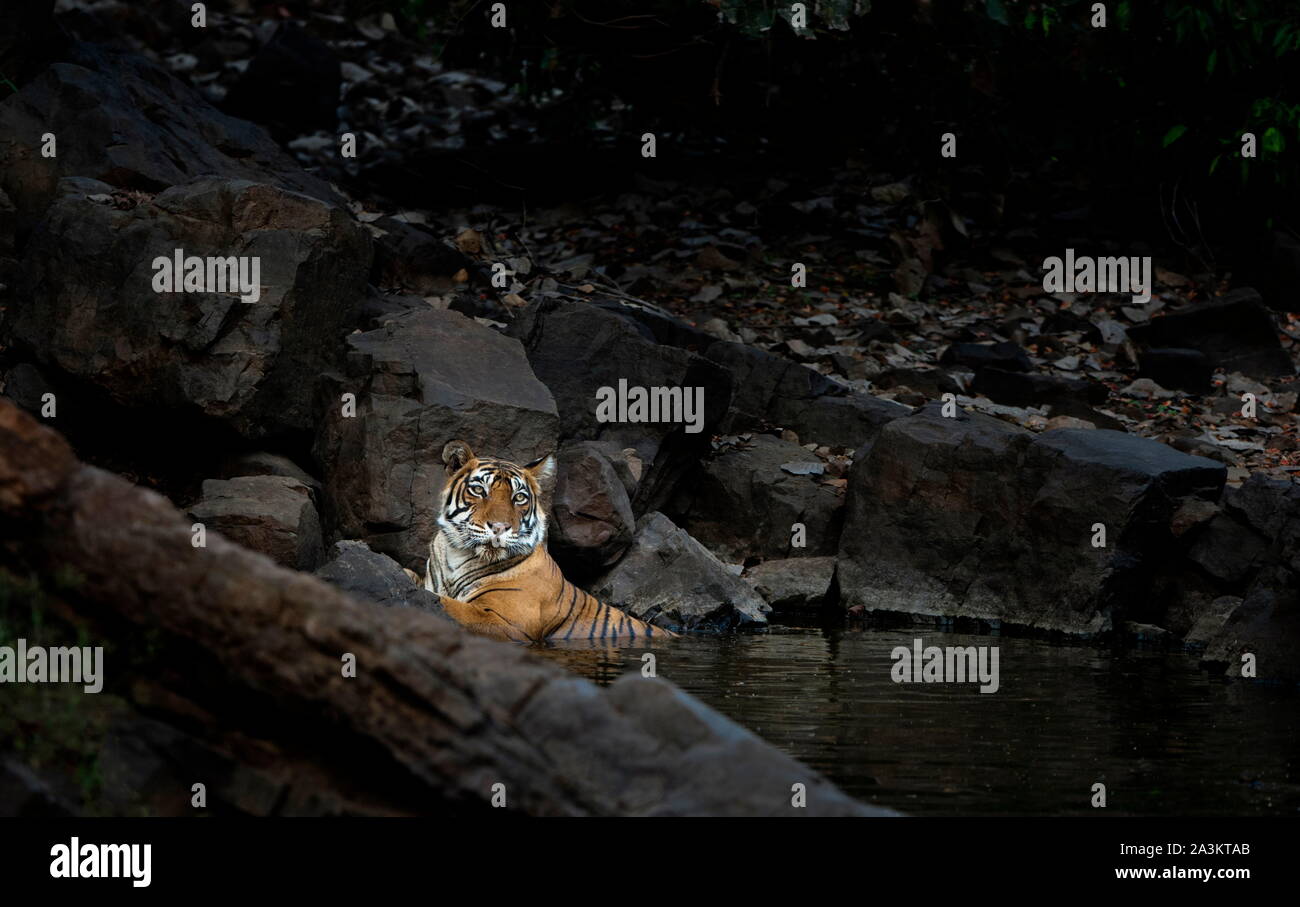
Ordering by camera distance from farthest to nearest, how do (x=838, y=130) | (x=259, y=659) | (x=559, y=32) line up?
(x=838, y=130) < (x=559, y=32) < (x=259, y=659)

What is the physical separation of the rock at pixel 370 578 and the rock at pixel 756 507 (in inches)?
160

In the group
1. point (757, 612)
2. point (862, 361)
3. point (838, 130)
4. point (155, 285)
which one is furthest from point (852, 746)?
point (838, 130)

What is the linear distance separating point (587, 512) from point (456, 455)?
110 cm

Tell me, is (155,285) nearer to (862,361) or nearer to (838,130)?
(862,361)

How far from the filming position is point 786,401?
13328 millimetres

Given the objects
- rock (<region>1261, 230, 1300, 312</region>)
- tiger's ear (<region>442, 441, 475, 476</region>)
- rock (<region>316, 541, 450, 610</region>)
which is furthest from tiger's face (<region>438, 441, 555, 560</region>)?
rock (<region>1261, 230, 1300, 312</region>)

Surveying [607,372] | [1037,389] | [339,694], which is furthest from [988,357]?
[339,694]

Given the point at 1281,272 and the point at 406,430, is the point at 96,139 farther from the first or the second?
the point at 1281,272

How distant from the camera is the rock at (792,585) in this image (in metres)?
11.2

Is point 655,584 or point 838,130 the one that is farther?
point 838,130

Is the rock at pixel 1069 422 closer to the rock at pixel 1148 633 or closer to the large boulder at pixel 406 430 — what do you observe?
the rock at pixel 1148 633

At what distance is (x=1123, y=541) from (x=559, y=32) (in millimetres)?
9158

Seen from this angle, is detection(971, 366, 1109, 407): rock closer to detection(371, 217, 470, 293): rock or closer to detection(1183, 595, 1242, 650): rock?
detection(1183, 595, 1242, 650): rock

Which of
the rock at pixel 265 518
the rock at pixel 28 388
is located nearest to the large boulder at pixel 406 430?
the rock at pixel 265 518
